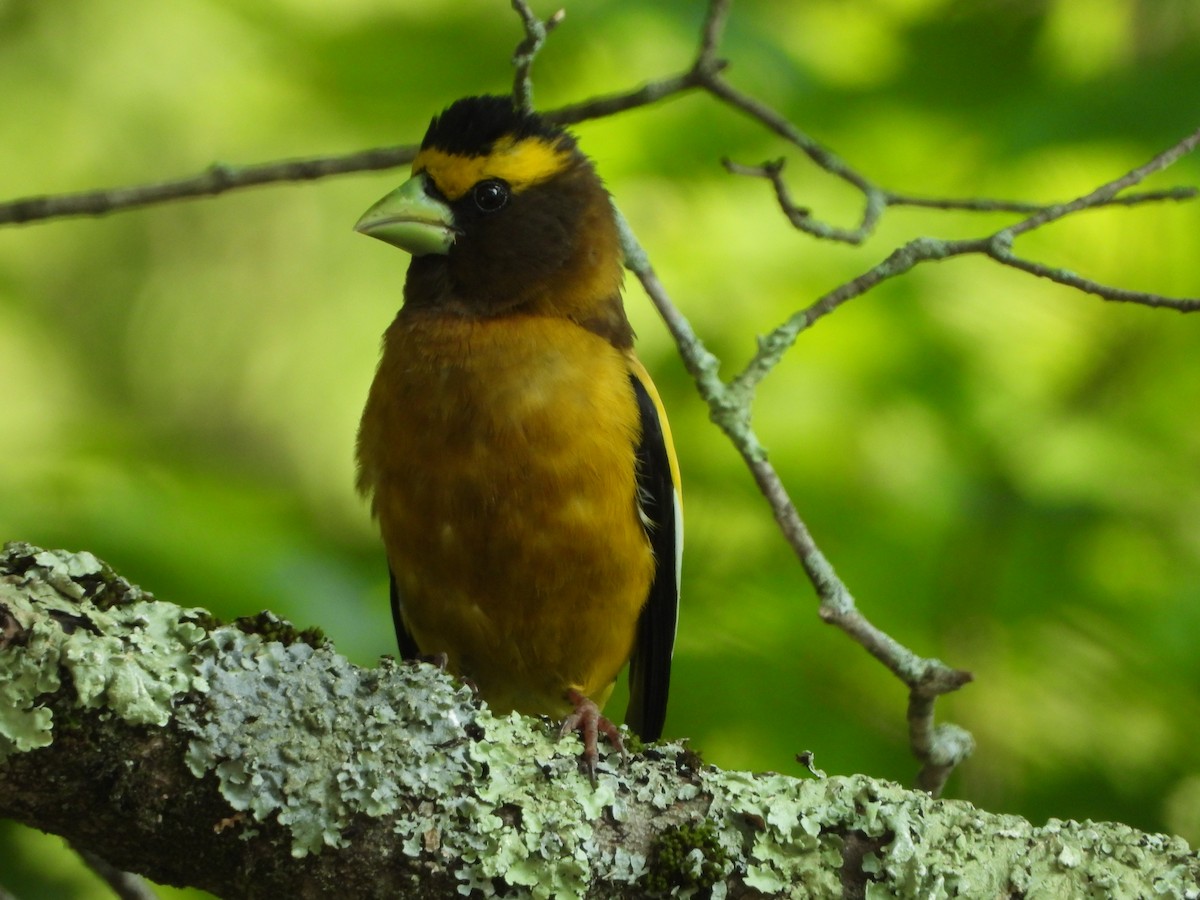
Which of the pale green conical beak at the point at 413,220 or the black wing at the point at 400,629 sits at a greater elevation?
the pale green conical beak at the point at 413,220

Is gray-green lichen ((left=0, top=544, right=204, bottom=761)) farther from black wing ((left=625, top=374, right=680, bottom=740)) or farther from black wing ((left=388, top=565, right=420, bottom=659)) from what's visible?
black wing ((left=625, top=374, right=680, bottom=740))

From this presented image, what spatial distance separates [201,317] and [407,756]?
22.7ft

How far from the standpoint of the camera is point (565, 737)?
3.00 metres

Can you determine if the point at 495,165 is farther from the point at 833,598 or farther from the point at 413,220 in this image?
the point at 833,598

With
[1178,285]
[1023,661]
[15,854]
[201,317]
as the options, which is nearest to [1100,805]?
[1023,661]

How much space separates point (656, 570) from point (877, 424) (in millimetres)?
1062

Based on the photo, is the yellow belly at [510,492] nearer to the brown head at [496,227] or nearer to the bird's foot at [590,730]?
the brown head at [496,227]

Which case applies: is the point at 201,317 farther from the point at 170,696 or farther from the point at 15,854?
the point at 170,696

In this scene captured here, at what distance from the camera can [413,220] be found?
4.45m

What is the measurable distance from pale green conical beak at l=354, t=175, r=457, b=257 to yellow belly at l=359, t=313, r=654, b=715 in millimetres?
247

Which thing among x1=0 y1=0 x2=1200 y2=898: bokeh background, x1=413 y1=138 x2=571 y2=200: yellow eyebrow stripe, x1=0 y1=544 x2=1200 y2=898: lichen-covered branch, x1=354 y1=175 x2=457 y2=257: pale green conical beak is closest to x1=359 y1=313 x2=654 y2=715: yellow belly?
x1=354 y1=175 x2=457 y2=257: pale green conical beak

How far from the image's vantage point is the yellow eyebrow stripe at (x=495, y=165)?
4.52 m

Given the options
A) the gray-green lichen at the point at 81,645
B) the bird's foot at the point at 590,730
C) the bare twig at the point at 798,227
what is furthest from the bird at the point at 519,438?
the gray-green lichen at the point at 81,645

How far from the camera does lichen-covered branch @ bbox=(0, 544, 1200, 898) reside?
2.43 metres
